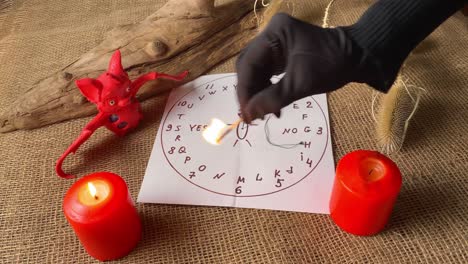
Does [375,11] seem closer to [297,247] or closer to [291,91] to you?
[291,91]

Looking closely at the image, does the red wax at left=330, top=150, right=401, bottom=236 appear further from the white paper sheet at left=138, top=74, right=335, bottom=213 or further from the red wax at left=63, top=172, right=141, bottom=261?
the red wax at left=63, top=172, right=141, bottom=261

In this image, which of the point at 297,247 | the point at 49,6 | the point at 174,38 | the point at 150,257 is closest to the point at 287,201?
the point at 297,247

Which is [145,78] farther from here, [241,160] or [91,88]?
[241,160]

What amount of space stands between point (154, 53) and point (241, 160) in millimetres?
230

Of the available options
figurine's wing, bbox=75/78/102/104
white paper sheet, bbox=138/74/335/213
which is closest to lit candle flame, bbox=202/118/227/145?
white paper sheet, bbox=138/74/335/213

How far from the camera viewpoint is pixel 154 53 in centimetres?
68

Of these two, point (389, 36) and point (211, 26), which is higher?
point (389, 36)

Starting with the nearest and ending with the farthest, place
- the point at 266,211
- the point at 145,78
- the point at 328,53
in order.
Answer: the point at 328,53 < the point at 266,211 < the point at 145,78

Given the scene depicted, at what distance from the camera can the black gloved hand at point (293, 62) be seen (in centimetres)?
41

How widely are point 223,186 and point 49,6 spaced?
0.61 m

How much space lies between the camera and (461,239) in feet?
1.59

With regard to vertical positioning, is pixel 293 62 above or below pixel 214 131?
above

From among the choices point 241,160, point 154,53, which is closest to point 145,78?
point 154,53

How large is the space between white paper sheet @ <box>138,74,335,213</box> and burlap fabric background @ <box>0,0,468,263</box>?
1 cm
